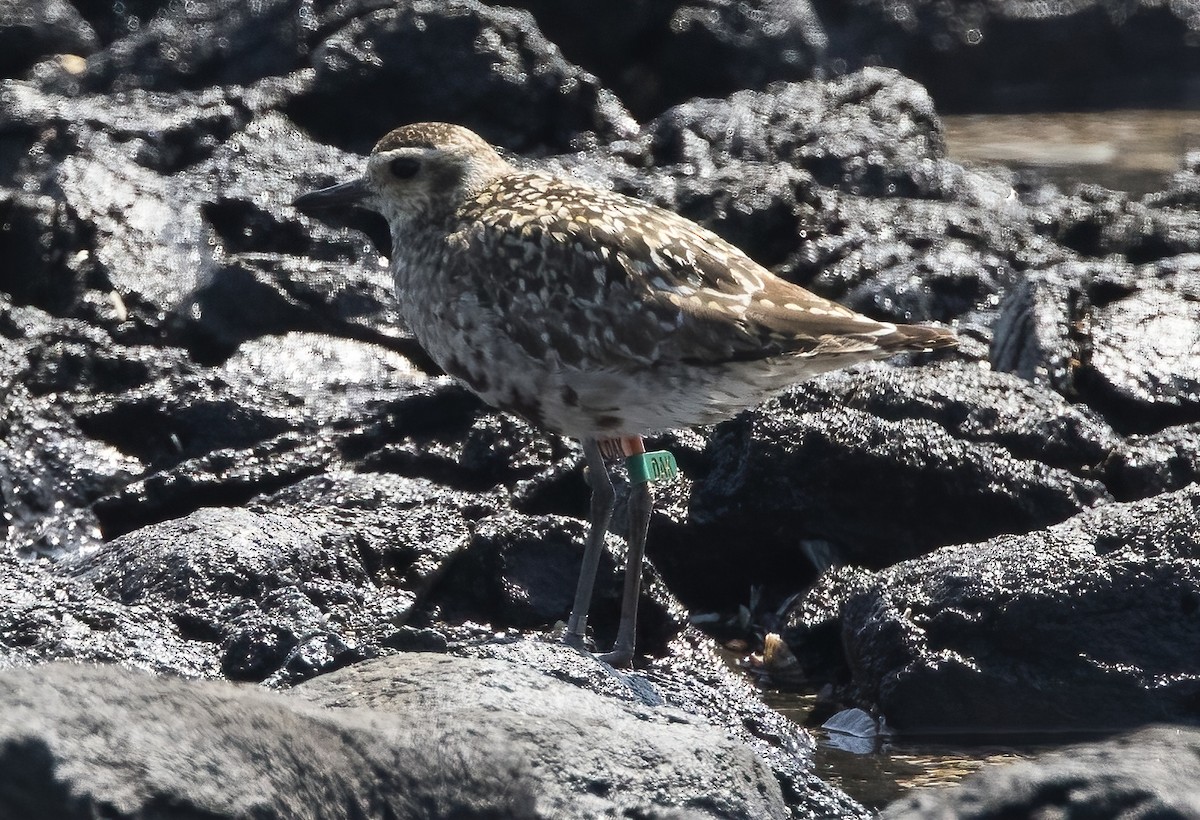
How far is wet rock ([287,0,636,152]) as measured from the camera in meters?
12.0

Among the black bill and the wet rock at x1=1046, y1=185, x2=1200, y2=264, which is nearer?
the black bill

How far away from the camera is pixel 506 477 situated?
8312mm

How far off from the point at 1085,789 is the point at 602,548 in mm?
3461

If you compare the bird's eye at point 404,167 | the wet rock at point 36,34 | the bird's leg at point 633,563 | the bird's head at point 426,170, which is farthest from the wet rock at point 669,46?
the bird's leg at point 633,563

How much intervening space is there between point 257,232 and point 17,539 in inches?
102

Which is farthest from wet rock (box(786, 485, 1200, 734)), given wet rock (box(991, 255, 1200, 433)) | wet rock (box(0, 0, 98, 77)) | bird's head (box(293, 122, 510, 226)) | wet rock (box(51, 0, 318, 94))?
wet rock (box(0, 0, 98, 77))

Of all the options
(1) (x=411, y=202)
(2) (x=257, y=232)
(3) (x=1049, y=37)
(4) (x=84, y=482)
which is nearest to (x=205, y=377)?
(4) (x=84, y=482)

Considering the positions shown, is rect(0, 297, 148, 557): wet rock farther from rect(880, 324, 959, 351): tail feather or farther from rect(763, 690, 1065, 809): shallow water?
rect(880, 324, 959, 351): tail feather

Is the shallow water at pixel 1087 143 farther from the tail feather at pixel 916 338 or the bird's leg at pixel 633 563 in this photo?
the bird's leg at pixel 633 563

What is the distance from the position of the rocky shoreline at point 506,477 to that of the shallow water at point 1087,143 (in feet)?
4.35

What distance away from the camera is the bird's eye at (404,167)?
750 cm

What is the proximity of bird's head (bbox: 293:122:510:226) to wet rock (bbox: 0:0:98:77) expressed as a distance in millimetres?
7997

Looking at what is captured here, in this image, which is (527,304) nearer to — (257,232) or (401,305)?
(401,305)

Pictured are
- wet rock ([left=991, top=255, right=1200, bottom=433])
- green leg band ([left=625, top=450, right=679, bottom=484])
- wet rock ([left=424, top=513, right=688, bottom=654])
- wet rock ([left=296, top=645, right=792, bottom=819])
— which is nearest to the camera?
wet rock ([left=296, top=645, right=792, bottom=819])
